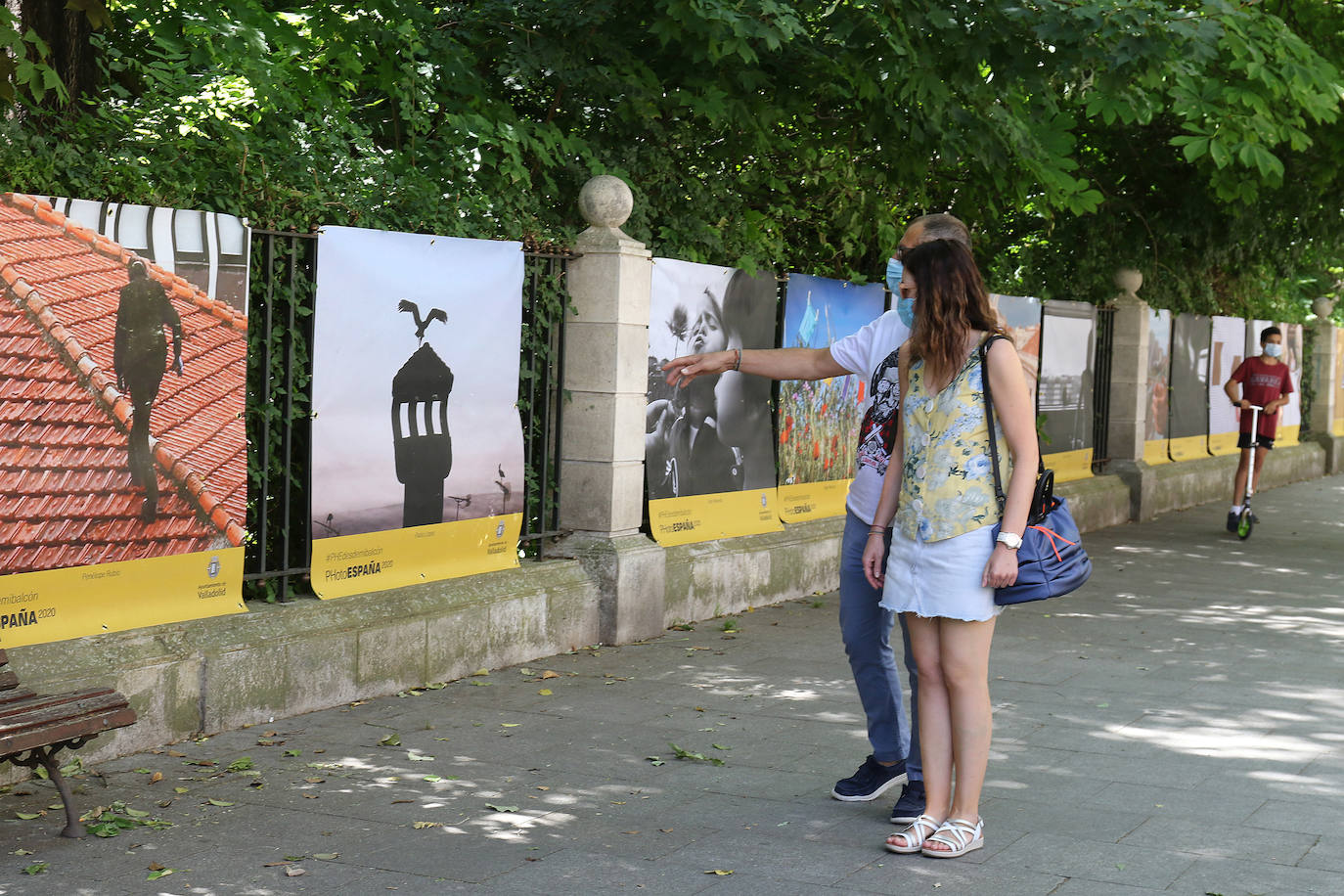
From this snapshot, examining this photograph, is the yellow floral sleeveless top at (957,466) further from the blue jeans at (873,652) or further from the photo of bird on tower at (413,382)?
the photo of bird on tower at (413,382)

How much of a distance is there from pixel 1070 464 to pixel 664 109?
280 inches

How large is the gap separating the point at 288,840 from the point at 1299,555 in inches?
422

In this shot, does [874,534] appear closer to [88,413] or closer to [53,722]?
[53,722]

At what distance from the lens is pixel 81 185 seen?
18.9 feet

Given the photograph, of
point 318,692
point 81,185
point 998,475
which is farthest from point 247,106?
point 998,475

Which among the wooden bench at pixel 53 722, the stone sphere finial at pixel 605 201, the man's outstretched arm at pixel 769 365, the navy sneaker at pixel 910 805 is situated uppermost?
the stone sphere finial at pixel 605 201

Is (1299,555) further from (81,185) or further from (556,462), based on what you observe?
(81,185)

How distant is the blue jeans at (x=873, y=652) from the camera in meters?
5.21

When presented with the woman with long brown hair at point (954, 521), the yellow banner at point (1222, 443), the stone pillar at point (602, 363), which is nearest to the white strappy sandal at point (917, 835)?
the woman with long brown hair at point (954, 521)

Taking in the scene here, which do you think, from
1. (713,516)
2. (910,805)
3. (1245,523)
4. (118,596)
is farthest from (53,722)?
(1245,523)

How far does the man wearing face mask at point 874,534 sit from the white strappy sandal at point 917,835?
0.25 metres

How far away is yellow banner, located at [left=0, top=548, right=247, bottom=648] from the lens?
5449 mm

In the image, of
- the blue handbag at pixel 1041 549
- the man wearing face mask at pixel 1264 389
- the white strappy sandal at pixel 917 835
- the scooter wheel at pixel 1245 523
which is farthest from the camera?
the man wearing face mask at pixel 1264 389

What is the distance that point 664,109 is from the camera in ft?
30.6
